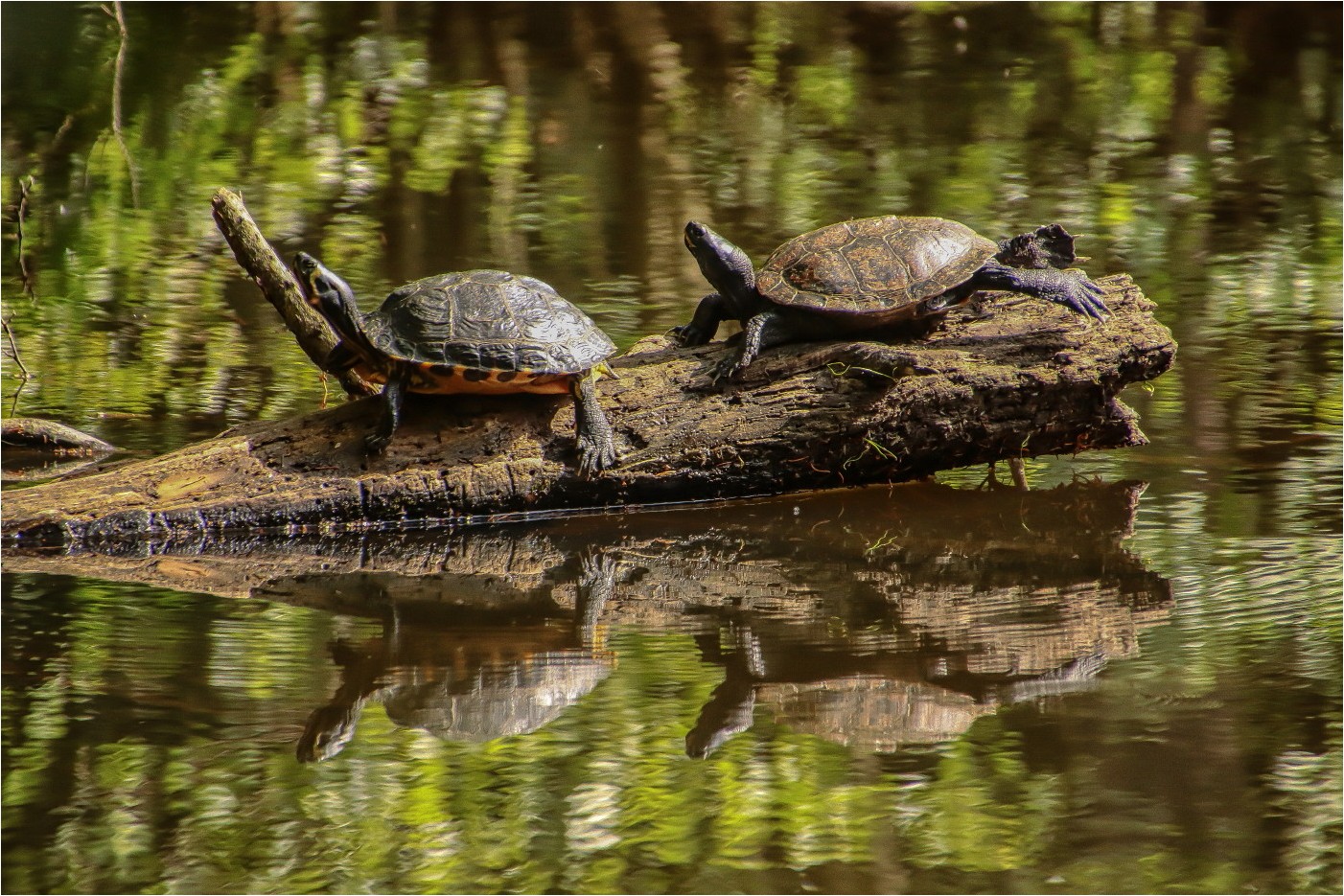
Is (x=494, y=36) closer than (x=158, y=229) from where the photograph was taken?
No

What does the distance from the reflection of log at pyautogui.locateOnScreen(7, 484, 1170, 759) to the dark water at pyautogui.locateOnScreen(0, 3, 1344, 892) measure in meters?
0.02

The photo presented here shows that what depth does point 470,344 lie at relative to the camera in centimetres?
444

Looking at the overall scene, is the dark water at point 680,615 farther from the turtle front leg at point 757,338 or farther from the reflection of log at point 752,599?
the turtle front leg at point 757,338

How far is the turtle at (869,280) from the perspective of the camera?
15.6 ft

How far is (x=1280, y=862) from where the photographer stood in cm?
252

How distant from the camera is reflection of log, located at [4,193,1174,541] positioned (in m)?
4.52

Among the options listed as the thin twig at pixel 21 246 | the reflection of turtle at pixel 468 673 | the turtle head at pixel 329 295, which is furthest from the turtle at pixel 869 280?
the thin twig at pixel 21 246

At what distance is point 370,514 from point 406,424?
344 mm

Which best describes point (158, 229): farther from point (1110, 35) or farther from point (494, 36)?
point (1110, 35)

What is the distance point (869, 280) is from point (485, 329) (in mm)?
1414

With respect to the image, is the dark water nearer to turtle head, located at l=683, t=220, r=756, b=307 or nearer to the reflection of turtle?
the reflection of turtle

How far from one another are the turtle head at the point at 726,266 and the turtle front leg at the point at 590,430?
77cm

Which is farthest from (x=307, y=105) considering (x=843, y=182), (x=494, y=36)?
(x=843, y=182)

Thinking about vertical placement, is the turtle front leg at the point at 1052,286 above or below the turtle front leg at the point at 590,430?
above
